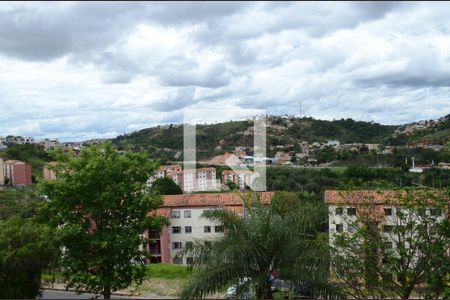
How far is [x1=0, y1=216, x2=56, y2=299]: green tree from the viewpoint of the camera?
22.2 feet

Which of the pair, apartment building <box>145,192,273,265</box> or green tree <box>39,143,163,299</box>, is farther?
apartment building <box>145,192,273,265</box>

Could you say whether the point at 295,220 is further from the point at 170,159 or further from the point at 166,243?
the point at 170,159

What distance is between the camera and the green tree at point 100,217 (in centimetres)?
885

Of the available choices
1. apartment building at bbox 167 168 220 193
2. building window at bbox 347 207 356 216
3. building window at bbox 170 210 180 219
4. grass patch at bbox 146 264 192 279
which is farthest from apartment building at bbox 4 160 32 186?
building window at bbox 347 207 356 216

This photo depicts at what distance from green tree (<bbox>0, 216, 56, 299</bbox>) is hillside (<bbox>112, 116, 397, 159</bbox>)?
3384 cm

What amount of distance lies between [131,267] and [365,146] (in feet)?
176

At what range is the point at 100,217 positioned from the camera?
30.6ft

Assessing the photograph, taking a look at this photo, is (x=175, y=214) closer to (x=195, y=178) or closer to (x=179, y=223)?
(x=179, y=223)

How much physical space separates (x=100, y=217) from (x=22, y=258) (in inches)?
98.4

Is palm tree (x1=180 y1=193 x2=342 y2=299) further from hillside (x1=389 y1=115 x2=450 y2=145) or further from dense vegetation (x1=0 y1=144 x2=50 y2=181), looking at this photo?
hillside (x1=389 y1=115 x2=450 y2=145)

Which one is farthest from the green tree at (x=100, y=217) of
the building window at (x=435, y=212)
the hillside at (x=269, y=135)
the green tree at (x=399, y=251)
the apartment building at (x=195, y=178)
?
the apartment building at (x=195, y=178)

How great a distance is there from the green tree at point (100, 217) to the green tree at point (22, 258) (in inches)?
39.8

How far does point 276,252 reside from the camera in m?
6.08

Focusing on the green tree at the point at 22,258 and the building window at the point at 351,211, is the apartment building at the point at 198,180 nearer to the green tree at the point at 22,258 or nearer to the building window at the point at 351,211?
the building window at the point at 351,211
